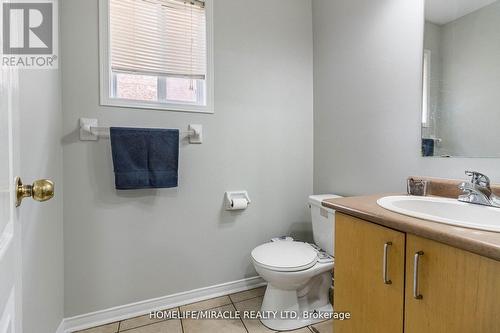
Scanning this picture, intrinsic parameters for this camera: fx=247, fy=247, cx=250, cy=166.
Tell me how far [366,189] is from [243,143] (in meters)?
0.92

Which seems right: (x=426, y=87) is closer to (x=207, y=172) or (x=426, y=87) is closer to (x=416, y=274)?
(x=416, y=274)

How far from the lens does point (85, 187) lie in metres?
1.48

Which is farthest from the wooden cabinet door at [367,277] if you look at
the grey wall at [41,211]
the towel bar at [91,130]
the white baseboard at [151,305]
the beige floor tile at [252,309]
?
the towel bar at [91,130]

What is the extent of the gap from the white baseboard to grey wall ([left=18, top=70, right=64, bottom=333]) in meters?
0.12

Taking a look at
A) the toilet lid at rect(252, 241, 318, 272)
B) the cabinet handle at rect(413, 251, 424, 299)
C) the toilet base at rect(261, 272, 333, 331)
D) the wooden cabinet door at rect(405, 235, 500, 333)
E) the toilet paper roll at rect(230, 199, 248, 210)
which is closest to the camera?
the wooden cabinet door at rect(405, 235, 500, 333)

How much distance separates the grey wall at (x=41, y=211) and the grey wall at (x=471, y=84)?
6.11ft

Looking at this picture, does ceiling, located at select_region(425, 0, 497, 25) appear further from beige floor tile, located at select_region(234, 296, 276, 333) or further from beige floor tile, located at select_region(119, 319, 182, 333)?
beige floor tile, located at select_region(119, 319, 182, 333)

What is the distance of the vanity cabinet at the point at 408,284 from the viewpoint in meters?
0.61

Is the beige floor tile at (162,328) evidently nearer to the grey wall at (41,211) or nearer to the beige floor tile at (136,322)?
the beige floor tile at (136,322)

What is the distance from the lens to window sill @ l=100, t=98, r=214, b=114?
153 cm

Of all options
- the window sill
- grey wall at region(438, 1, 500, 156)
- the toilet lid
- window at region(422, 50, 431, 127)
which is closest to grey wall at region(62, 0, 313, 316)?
the window sill

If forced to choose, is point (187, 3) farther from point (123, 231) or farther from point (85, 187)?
point (123, 231)

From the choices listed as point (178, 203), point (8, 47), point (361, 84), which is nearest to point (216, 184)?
point (178, 203)

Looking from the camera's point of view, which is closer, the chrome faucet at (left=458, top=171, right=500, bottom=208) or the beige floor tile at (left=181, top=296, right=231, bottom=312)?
the chrome faucet at (left=458, top=171, right=500, bottom=208)
